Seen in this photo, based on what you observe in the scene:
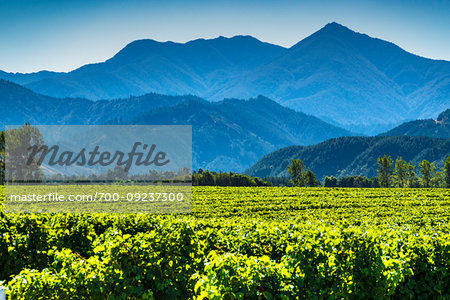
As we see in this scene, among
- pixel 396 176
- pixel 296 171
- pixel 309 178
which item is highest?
pixel 296 171

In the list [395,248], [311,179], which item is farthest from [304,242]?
[311,179]

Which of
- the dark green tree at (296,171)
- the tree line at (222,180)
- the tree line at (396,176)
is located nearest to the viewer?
the tree line at (222,180)

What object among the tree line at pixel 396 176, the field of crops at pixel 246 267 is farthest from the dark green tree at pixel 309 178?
the field of crops at pixel 246 267

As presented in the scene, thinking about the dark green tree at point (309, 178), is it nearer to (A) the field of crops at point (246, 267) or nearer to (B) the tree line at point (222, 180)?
(B) the tree line at point (222, 180)

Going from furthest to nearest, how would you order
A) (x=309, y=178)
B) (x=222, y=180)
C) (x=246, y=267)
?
(x=309, y=178) < (x=222, y=180) < (x=246, y=267)

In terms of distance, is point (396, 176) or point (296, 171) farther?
point (396, 176)

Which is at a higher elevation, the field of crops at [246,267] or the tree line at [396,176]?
the tree line at [396,176]

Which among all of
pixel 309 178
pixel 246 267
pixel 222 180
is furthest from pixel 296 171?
pixel 246 267

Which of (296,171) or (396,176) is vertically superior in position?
(296,171)

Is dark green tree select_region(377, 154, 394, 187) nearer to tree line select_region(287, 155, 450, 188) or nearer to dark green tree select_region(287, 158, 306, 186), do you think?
tree line select_region(287, 155, 450, 188)

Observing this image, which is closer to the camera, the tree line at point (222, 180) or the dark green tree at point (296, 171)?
the tree line at point (222, 180)

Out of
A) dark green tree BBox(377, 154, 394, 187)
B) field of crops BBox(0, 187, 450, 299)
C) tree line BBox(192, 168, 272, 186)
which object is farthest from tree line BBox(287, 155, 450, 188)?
field of crops BBox(0, 187, 450, 299)

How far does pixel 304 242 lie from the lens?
29.6 ft

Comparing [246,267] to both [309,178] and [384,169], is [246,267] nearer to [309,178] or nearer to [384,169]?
[309,178]
